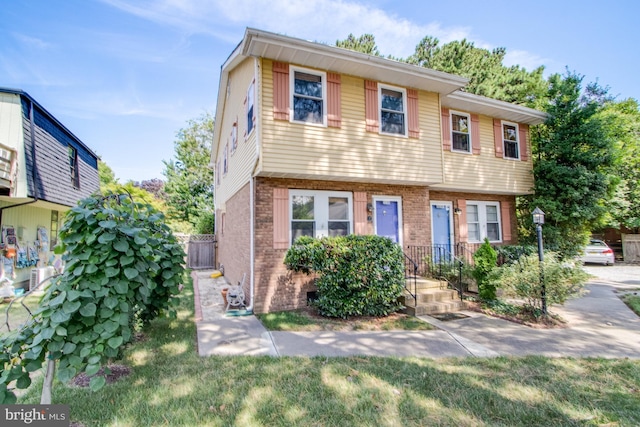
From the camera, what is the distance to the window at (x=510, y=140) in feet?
35.6

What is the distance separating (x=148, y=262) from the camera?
3.39m

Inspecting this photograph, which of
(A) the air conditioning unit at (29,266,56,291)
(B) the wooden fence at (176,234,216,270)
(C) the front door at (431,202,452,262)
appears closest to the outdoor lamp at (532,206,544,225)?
(C) the front door at (431,202,452,262)

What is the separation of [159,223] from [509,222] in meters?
11.8

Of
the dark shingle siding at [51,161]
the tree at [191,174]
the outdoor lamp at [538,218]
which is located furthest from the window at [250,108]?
the tree at [191,174]

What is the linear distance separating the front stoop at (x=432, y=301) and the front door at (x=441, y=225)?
252cm

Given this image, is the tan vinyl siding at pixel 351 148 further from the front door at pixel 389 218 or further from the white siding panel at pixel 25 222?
the white siding panel at pixel 25 222

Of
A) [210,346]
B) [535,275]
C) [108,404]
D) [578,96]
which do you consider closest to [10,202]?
[210,346]

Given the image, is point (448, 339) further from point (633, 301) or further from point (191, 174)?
point (191, 174)

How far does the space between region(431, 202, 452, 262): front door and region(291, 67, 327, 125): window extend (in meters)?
5.21

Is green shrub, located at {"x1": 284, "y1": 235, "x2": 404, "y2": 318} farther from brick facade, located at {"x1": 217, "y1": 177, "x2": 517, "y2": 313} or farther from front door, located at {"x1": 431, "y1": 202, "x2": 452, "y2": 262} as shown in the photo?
front door, located at {"x1": 431, "y1": 202, "x2": 452, "y2": 262}

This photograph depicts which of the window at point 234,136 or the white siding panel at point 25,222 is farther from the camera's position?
the window at point 234,136

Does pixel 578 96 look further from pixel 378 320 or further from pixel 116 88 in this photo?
pixel 116 88

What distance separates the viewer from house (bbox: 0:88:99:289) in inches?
324

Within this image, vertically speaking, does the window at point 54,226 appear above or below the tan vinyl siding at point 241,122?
below
